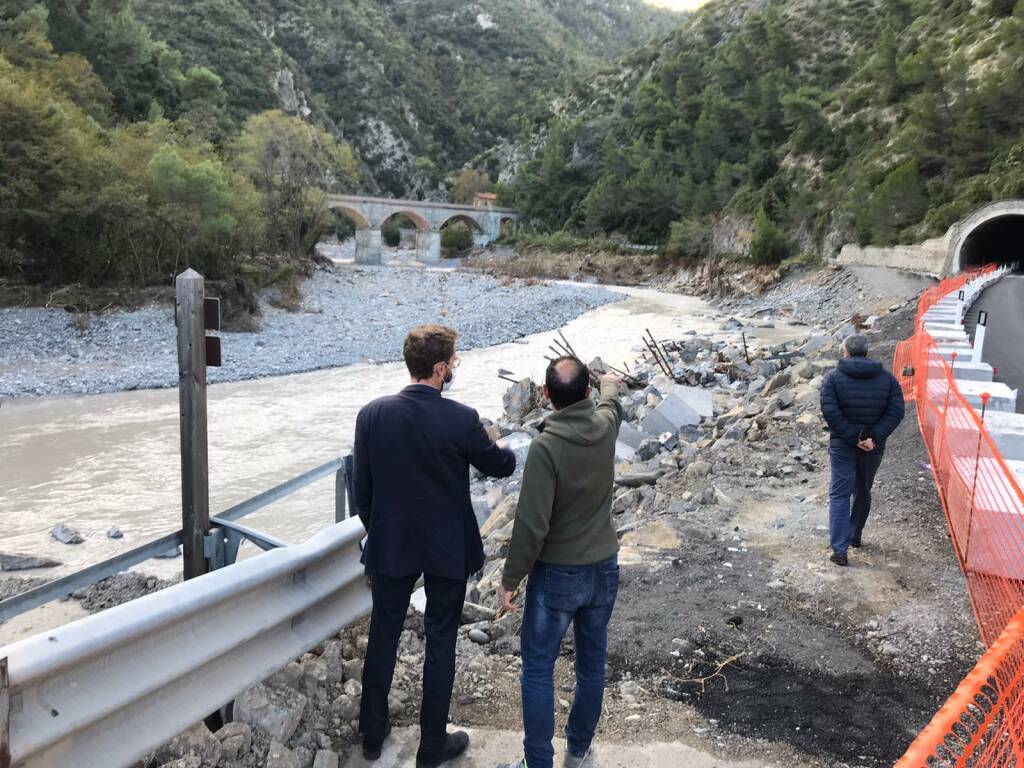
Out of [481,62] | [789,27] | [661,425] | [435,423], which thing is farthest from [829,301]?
[481,62]

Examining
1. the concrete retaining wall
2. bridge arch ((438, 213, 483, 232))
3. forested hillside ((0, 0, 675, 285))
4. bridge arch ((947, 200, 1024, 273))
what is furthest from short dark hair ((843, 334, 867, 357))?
bridge arch ((438, 213, 483, 232))

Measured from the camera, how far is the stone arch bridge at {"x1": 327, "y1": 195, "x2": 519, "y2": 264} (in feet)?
225

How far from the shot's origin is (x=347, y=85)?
108 meters

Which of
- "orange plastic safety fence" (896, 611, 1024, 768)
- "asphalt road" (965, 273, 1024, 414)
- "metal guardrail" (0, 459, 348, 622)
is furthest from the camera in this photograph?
"asphalt road" (965, 273, 1024, 414)

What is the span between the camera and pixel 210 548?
3742mm

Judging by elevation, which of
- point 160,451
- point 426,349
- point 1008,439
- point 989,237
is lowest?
point 160,451

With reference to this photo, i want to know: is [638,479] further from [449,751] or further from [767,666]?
[449,751]

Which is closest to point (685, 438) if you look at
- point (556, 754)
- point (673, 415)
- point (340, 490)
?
point (673, 415)

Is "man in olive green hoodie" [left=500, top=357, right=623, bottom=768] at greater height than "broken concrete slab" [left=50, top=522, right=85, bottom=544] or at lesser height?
greater

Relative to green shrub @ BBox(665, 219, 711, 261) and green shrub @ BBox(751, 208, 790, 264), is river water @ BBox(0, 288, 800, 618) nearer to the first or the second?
green shrub @ BBox(751, 208, 790, 264)

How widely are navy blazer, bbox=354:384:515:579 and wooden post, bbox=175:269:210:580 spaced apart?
130 centimetres

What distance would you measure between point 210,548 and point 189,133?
39.2 m

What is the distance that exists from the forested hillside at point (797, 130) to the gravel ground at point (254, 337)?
18404 mm

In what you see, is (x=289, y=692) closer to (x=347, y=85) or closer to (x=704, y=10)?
(x=704, y=10)
